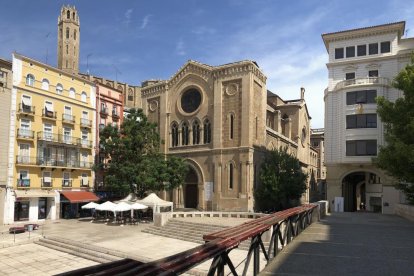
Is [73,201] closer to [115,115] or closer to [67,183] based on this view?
[67,183]

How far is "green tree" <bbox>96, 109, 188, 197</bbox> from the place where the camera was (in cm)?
3603

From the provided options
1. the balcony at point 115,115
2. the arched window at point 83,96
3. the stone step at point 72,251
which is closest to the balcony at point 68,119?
the arched window at point 83,96

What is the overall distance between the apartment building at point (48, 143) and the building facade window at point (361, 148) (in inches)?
1113

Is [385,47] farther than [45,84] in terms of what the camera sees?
Yes

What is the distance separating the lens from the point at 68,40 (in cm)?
7894

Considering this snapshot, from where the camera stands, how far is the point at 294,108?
200 feet

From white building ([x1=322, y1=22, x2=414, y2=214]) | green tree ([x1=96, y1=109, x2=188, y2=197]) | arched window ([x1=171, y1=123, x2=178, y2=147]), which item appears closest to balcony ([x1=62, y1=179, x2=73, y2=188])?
green tree ([x1=96, y1=109, x2=188, y2=197])

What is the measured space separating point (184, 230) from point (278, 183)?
47.5ft

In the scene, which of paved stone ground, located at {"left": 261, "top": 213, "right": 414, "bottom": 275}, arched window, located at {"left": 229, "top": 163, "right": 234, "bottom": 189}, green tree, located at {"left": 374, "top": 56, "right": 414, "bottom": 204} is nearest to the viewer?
paved stone ground, located at {"left": 261, "top": 213, "right": 414, "bottom": 275}

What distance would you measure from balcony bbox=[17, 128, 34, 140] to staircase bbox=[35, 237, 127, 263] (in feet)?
43.6

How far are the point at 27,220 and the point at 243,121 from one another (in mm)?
23880

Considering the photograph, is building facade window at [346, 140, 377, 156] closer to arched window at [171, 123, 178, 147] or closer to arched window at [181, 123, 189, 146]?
arched window at [181, 123, 189, 146]

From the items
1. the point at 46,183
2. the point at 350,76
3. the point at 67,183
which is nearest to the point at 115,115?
the point at 67,183

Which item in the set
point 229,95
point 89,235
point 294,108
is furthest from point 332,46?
point 89,235
